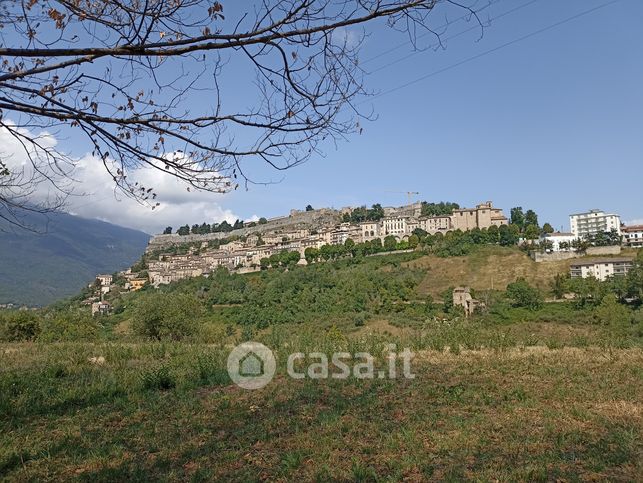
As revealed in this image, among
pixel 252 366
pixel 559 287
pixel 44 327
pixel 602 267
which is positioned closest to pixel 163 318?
pixel 44 327

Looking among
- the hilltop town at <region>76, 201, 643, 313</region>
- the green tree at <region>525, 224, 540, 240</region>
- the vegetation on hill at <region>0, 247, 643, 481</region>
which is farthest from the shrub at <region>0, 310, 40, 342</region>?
the green tree at <region>525, 224, 540, 240</region>

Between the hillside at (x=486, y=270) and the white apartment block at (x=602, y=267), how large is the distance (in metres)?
1.52

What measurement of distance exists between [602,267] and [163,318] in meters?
60.7

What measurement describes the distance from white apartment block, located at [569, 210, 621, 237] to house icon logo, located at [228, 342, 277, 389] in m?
114

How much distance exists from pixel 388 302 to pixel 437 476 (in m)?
52.4

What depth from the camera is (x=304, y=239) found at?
112 meters

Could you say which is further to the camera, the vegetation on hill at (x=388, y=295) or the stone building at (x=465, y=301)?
the stone building at (x=465, y=301)

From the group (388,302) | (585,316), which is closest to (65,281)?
(388,302)

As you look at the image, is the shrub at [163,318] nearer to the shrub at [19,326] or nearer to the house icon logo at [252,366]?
the shrub at [19,326]

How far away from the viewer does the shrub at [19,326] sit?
1981 cm

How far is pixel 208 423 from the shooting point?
4844 mm

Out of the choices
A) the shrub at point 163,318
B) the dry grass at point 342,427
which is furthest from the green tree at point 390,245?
the dry grass at point 342,427

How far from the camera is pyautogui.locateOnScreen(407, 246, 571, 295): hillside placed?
61.9 meters

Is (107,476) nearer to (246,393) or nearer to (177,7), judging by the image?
(246,393)
